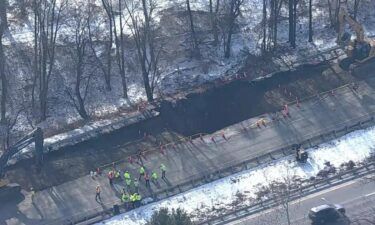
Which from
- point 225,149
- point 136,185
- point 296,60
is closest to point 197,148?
point 225,149

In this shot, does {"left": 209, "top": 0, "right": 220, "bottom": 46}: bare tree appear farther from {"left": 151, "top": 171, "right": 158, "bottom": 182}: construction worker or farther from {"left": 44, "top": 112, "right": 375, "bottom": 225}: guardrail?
{"left": 151, "top": 171, "right": 158, "bottom": 182}: construction worker

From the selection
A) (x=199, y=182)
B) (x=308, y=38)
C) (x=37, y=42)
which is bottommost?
(x=199, y=182)

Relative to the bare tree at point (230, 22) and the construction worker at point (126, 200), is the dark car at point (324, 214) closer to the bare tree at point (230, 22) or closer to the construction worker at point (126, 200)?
the construction worker at point (126, 200)

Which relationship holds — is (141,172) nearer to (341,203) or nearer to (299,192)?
(299,192)

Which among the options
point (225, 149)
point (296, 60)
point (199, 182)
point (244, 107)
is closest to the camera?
point (199, 182)

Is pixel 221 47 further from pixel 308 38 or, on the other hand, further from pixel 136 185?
pixel 136 185

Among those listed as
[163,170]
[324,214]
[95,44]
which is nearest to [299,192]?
[324,214]

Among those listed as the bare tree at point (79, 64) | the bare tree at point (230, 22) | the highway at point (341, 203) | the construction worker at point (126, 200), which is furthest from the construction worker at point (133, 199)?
the bare tree at point (230, 22)
